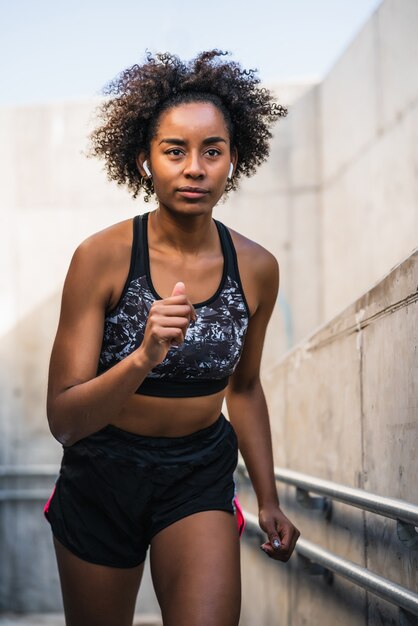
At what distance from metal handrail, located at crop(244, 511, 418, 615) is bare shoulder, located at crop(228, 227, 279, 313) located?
0.84 meters

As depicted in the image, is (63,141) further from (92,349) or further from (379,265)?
(92,349)

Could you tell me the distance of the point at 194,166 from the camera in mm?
2533

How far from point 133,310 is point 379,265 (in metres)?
5.00

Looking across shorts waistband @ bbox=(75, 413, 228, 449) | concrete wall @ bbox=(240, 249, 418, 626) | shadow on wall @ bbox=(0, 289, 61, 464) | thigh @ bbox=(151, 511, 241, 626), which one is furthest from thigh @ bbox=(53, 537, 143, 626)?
shadow on wall @ bbox=(0, 289, 61, 464)

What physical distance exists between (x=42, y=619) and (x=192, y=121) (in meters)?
7.79

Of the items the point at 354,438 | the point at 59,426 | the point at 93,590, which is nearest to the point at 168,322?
the point at 59,426

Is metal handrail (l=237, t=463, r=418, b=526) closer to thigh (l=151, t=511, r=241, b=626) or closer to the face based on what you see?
thigh (l=151, t=511, r=241, b=626)

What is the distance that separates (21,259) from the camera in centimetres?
990

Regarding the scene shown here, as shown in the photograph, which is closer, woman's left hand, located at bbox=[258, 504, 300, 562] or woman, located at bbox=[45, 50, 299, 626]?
woman, located at bbox=[45, 50, 299, 626]

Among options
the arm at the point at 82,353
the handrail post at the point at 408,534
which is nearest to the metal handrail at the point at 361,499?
the handrail post at the point at 408,534

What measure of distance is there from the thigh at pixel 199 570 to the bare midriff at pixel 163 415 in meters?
0.24

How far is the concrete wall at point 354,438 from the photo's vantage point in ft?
9.30

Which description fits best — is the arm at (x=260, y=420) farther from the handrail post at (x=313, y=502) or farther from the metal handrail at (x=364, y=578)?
the handrail post at (x=313, y=502)

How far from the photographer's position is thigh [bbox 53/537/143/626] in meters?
2.71
